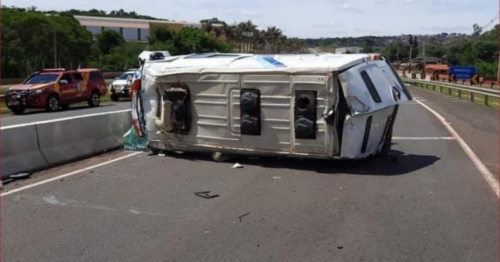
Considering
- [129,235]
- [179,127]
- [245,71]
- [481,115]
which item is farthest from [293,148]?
[481,115]

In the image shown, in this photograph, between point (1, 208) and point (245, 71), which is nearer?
point (1, 208)

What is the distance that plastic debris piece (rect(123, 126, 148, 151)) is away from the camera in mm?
12156

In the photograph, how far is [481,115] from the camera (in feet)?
71.9

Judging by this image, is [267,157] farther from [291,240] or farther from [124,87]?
[124,87]

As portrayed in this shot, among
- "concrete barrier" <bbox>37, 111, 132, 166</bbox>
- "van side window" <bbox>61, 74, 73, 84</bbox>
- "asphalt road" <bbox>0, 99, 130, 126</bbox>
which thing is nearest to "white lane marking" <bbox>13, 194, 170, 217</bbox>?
"concrete barrier" <bbox>37, 111, 132, 166</bbox>

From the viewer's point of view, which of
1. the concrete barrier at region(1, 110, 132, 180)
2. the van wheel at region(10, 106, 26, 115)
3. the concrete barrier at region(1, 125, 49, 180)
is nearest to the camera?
the concrete barrier at region(1, 125, 49, 180)

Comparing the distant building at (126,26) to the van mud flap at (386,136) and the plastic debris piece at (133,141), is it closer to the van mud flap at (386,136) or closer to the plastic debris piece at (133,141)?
the plastic debris piece at (133,141)

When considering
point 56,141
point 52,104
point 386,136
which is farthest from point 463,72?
point 56,141

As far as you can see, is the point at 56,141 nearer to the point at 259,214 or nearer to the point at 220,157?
the point at 220,157

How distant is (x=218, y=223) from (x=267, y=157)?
471cm

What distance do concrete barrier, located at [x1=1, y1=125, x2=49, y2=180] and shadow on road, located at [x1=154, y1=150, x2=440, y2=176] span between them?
8.82 ft

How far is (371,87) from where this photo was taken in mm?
10195

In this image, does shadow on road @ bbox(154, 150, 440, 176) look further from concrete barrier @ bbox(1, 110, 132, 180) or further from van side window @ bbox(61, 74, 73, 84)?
van side window @ bbox(61, 74, 73, 84)

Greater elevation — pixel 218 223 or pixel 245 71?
pixel 245 71
